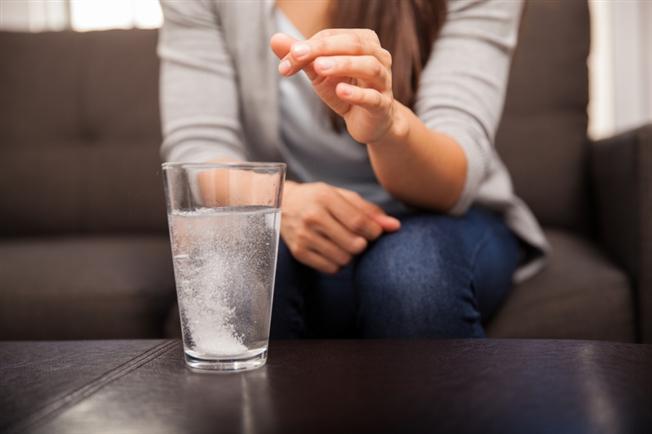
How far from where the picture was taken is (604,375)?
42 cm

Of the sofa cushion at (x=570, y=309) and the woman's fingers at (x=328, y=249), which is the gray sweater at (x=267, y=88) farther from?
the woman's fingers at (x=328, y=249)

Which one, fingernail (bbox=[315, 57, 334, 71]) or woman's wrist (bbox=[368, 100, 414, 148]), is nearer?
fingernail (bbox=[315, 57, 334, 71])

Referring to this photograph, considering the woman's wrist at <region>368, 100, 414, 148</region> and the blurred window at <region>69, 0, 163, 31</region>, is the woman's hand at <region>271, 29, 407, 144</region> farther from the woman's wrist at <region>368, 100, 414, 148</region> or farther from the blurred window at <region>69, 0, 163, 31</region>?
the blurred window at <region>69, 0, 163, 31</region>

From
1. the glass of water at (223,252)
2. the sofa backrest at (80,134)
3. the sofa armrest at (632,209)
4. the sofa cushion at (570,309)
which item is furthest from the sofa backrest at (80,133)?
the glass of water at (223,252)

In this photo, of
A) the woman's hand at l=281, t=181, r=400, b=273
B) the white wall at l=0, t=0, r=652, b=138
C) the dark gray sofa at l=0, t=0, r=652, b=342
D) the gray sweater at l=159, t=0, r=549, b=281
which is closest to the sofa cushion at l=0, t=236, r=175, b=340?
the dark gray sofa at l=0, t=0, r=652, b=342

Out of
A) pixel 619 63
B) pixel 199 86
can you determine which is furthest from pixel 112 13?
pixel 619 63

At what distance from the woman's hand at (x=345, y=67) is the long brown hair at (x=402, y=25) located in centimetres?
18

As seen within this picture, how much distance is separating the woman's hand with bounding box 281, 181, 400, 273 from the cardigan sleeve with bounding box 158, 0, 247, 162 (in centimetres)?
18

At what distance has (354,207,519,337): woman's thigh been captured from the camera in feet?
2.31

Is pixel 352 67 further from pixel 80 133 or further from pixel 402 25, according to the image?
pixel 80 133

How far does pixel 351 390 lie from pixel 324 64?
0.23 m

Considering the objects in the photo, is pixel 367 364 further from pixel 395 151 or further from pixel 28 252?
pixel 28 252

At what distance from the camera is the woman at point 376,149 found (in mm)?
713

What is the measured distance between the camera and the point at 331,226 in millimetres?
768
